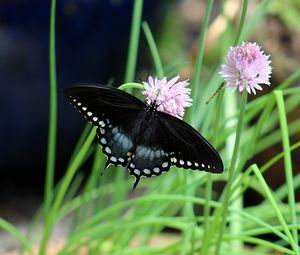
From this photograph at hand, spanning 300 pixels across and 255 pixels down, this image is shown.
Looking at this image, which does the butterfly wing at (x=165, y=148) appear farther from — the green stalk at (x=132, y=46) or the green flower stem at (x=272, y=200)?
the green stalk at (x=132, y=46)

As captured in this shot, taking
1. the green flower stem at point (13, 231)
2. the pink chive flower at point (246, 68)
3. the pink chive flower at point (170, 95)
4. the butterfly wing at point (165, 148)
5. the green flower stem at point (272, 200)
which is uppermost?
the pink chive flower at point (246, 68)

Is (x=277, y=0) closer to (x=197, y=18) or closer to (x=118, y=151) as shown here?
(x=197, y=18)

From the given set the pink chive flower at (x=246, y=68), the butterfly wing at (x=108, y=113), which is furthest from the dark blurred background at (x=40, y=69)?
the pink chive flower at (x=246, y=68)

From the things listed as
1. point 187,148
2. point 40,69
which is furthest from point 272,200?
point 40,69

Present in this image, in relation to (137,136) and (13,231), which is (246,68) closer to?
(137,136)

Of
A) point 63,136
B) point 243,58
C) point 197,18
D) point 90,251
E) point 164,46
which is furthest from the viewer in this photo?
point 197,18

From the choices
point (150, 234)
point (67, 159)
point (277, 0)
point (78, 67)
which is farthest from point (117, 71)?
point (150, 234)

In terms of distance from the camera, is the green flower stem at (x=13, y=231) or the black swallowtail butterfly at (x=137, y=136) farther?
the green flower stem at (x=13, y=231)

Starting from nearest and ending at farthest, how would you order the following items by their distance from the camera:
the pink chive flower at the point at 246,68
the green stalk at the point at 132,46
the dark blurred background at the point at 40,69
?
the pink chive flower at the point at 246,68, the green stalk at the point at 132,46, the dark blurred background at the point at 40,69
